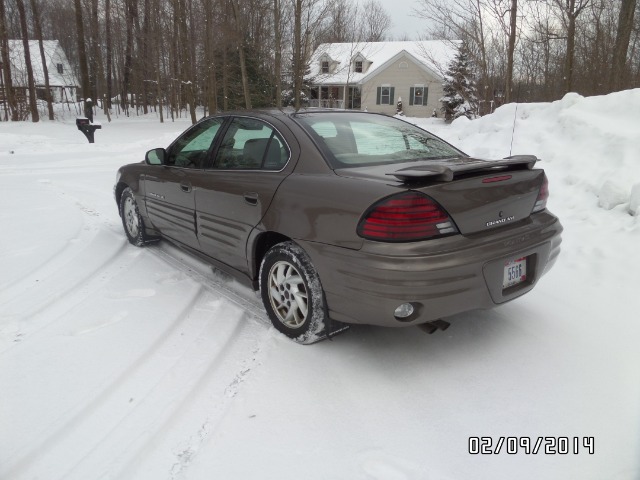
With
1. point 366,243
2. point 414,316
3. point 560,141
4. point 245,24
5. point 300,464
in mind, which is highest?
point 245,24

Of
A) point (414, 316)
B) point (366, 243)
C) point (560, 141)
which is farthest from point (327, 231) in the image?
point (560, 141)

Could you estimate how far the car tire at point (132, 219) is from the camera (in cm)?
500

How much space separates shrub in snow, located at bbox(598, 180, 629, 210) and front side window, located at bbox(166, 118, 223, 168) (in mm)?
4373

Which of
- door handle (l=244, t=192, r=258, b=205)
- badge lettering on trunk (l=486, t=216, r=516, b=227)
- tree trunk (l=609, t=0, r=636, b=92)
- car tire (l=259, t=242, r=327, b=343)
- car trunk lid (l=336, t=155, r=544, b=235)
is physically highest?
tree trunk (l=609, t=0, r=636, b=92)

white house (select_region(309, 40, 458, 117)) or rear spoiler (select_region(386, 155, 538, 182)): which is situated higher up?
white house (select_region(309, 40, 458, 117))

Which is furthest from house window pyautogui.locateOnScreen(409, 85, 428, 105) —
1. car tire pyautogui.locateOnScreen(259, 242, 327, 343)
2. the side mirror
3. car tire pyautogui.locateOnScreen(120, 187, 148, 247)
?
car tire pyautogui.locateOnScreen(259, 242, 327, 343)

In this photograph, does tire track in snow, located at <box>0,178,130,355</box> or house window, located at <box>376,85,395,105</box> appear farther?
house window, located at <box>376,85,395,105</box>

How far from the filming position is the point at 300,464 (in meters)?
2.04

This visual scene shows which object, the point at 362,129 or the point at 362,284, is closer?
the point at 362,284

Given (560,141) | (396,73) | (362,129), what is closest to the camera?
(362,129)

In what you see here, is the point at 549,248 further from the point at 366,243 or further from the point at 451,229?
the point at 366,243

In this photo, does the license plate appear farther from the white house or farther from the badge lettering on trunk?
the white house

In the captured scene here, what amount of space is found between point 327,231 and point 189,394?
1.19 meters

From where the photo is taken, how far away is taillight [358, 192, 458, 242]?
2400mm
